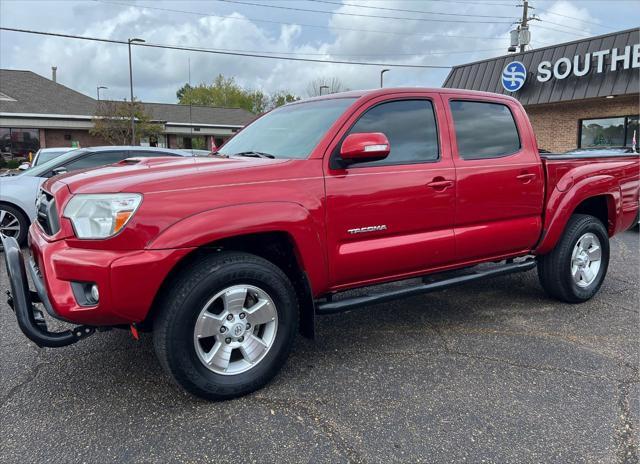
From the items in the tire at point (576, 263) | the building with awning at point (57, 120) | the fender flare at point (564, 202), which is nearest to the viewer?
the fender flare at point (564, 202)

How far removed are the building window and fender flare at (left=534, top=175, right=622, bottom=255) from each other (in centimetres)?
1260

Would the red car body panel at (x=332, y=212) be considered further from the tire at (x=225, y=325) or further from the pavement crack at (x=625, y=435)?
the pavement crack at (x=625, y=435)

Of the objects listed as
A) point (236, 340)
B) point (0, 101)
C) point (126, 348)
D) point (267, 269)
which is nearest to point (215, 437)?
point (236, 340)

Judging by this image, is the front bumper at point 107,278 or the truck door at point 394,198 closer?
the front bumper at point 107,278

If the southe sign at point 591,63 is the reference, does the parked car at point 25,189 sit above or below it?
below

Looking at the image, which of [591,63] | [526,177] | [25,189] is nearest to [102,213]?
[526,177]

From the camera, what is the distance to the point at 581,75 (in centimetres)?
1557

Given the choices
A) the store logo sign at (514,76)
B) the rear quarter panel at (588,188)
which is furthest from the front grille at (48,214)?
the store logo sign at (514,76)

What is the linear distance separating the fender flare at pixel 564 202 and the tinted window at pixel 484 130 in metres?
0.61

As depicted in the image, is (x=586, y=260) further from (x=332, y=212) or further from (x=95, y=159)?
(x=95, y=159)

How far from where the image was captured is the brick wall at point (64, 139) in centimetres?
3225

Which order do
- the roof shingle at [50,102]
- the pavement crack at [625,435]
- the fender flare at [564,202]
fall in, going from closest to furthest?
the pavement crack at [625,435]
the fender flare at [564,202]
the roof shingle at [50,102]

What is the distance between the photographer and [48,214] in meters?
2.97

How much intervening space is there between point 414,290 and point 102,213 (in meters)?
2.16
